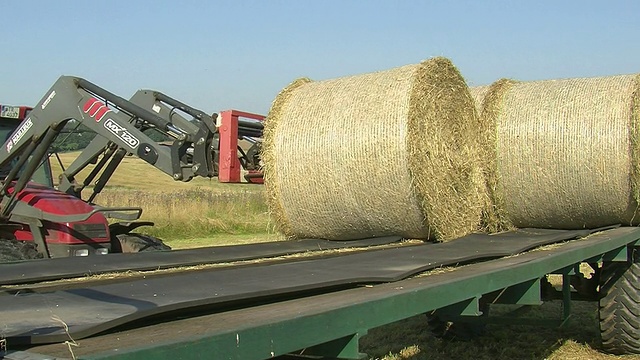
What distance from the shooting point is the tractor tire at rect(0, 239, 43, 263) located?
5.76 meters

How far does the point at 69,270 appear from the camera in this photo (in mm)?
3789

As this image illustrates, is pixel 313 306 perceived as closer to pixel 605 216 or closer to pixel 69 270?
pixel 69 270

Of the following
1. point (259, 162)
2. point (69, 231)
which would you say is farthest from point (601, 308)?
point (69, 231)

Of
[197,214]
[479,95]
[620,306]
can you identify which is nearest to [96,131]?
[479,95]

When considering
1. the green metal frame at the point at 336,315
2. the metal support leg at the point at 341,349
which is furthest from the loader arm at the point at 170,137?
the metal support leg at the point at 341,349

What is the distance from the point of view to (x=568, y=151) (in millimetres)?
5637

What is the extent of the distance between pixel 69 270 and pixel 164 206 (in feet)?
49.4

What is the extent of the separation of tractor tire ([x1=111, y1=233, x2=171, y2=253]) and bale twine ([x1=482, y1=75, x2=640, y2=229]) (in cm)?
309

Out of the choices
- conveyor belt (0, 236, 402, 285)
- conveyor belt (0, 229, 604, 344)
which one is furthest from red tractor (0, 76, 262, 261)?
conveyor belt (0, 229, 604, 344)

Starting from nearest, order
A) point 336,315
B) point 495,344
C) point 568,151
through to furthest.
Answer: point 336,315, point 568,151, point 495,344

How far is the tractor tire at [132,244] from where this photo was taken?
6831 millimetres

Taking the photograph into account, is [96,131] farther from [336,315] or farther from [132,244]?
[336,315]

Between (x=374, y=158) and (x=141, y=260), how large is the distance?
174cm

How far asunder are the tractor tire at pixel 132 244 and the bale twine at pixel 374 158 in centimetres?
157
